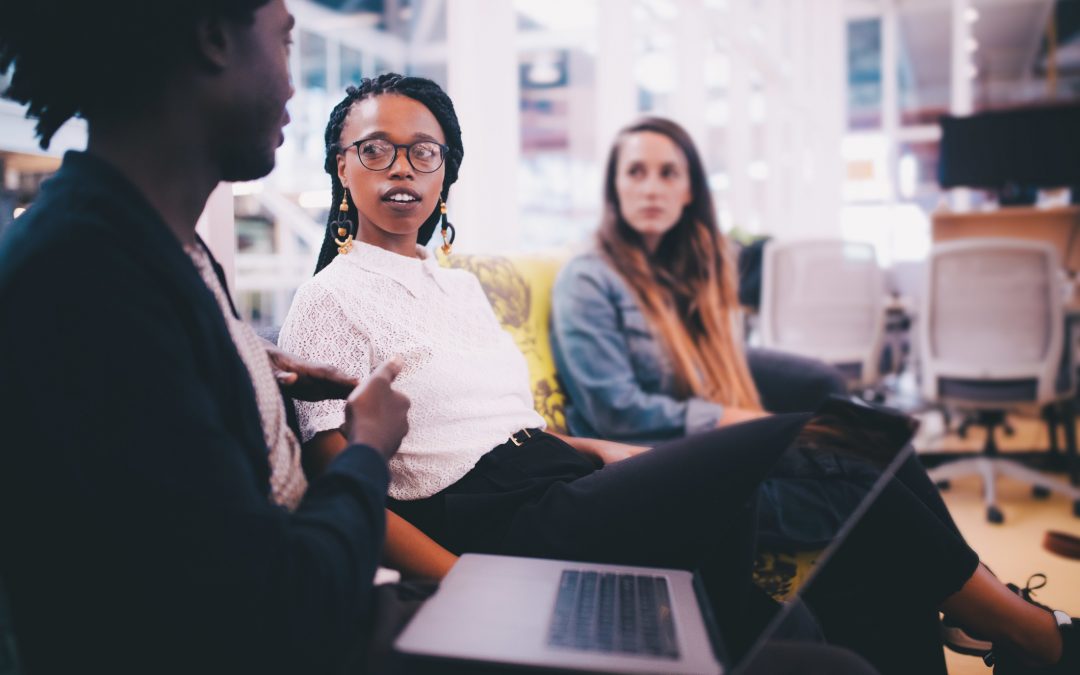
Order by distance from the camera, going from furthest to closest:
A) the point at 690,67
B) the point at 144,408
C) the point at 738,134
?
the point at 738,134 < the point at 690,67 < the point at 144,408

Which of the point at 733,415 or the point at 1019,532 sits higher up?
the point at 733,415

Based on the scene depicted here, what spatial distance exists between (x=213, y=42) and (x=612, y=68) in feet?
9.83

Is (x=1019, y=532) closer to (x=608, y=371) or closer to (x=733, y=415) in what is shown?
(x=733, y=415)

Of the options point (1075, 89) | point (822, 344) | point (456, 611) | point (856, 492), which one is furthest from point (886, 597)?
point (1075, 89)

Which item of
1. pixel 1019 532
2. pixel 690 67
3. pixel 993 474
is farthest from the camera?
pixel 690 67

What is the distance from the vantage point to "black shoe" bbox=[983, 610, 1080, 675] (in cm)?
113

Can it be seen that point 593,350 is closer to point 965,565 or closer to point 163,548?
point 965,565

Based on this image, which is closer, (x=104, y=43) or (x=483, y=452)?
(x=104, y=43)

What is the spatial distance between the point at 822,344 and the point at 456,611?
132 inches

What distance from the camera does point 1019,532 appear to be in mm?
2850

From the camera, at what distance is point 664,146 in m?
2.05

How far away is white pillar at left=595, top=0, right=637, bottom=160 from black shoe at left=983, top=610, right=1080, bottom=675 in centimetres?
263

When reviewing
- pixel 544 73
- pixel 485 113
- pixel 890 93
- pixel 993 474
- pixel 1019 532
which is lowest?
pixel 1019 532

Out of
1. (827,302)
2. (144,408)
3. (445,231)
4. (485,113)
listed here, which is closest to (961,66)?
(827,302)
